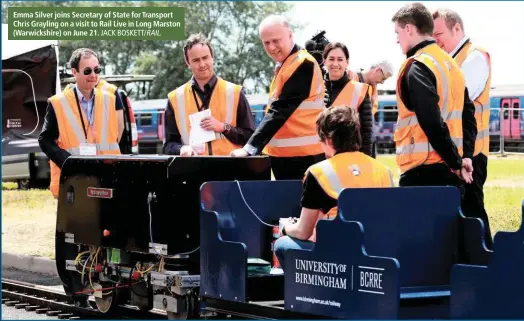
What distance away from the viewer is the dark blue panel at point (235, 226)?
6.79 metres

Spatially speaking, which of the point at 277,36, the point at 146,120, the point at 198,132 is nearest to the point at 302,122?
the point at 277,36

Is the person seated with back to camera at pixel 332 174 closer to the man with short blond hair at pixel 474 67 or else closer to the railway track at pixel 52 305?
the man with short blond hair at pixel 474 67

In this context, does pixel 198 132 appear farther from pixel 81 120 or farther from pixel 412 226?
pixel 412 226

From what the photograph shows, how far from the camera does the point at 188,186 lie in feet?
24.0

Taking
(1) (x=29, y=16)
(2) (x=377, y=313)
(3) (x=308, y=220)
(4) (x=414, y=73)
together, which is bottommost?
(2) (x=377, y=313)

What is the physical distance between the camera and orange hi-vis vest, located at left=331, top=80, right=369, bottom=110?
9.69 meters

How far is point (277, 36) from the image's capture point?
8.10 m

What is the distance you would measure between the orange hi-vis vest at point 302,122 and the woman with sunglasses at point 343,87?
143cm

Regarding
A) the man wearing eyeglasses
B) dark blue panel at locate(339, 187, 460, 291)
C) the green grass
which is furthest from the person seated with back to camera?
the green grass

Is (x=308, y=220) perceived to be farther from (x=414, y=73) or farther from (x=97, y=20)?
(x=97, y=20)

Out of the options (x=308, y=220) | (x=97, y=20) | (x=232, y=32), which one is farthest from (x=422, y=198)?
(x=232, y=32)

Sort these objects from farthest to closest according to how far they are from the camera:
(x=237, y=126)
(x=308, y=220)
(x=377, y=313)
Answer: (x=237, y=126)
(x=308, y=220)
(x=377, y=313)

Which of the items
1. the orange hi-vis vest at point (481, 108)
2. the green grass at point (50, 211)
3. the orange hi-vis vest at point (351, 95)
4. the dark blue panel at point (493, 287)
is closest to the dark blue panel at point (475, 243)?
the dark blue panel at point (493, 287)

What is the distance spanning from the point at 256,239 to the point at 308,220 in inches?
49.5
